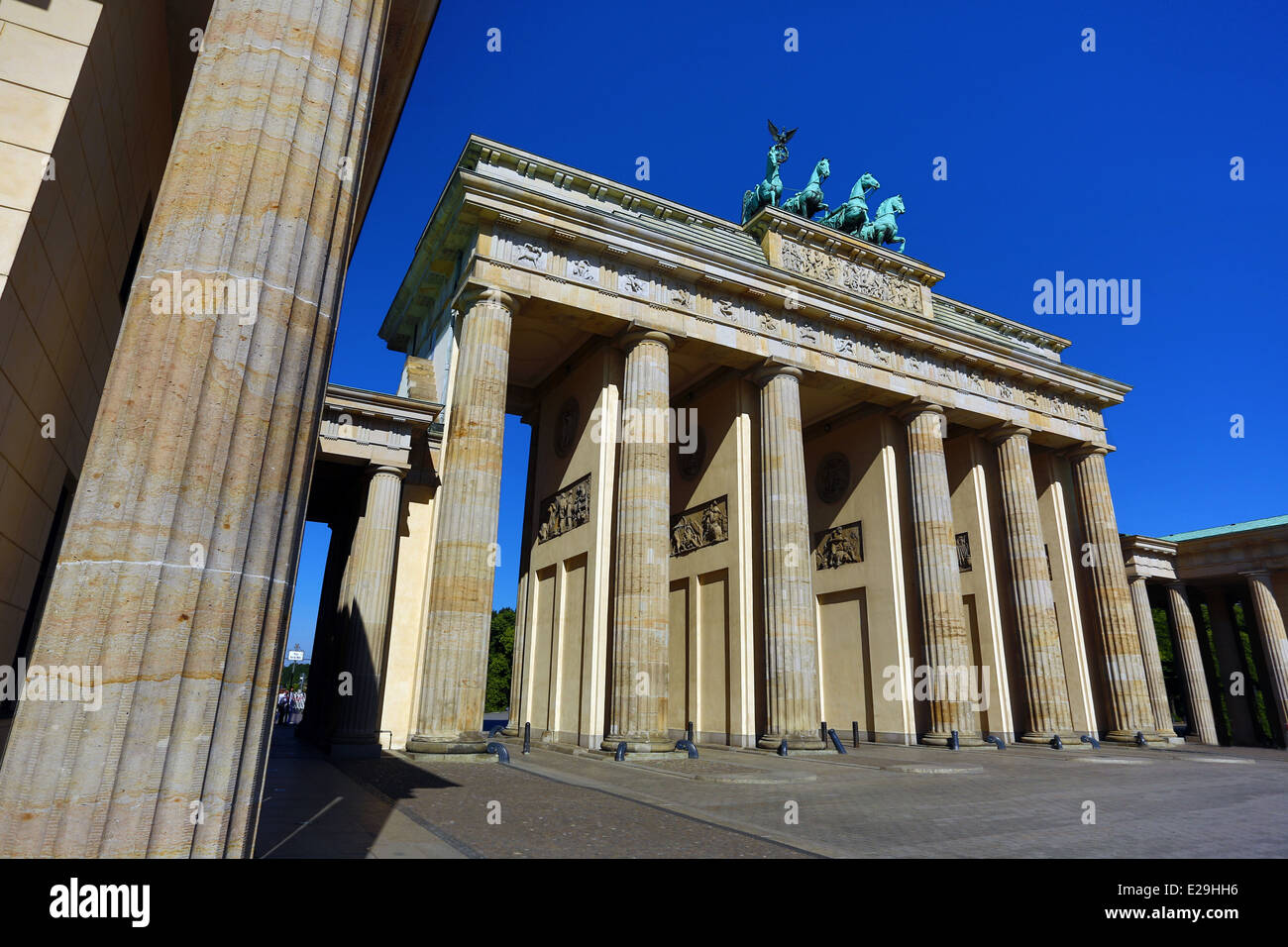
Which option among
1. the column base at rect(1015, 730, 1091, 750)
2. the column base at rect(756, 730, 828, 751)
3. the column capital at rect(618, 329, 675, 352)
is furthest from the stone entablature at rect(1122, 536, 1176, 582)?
the column capital at rect(618, 329, 675, 352)

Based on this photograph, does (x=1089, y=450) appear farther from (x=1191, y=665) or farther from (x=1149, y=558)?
(x=1191, y=665)

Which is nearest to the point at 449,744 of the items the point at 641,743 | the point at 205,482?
the point at 641,743

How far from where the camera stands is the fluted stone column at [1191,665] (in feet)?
102

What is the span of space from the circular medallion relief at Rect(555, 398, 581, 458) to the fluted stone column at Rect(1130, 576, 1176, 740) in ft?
79.8

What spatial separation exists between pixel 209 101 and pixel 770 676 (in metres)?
17.7

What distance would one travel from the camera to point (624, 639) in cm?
1684

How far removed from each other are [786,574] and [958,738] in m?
7.49

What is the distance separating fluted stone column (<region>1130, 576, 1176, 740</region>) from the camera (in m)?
28.8

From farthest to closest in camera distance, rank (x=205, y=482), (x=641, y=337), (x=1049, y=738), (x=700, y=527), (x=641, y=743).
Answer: (x=700, y=527), (x=1049, y=738), (x=641, y=337), (x=641, y=743), (x=205, y=482)

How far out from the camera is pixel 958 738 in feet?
67.7

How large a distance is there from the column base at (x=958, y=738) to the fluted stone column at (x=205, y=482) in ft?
69.7

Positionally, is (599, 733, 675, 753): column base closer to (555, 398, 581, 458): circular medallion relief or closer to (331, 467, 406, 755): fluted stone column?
(331, 467, 406, 755): fluted stone column

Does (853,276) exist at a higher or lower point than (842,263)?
lower
